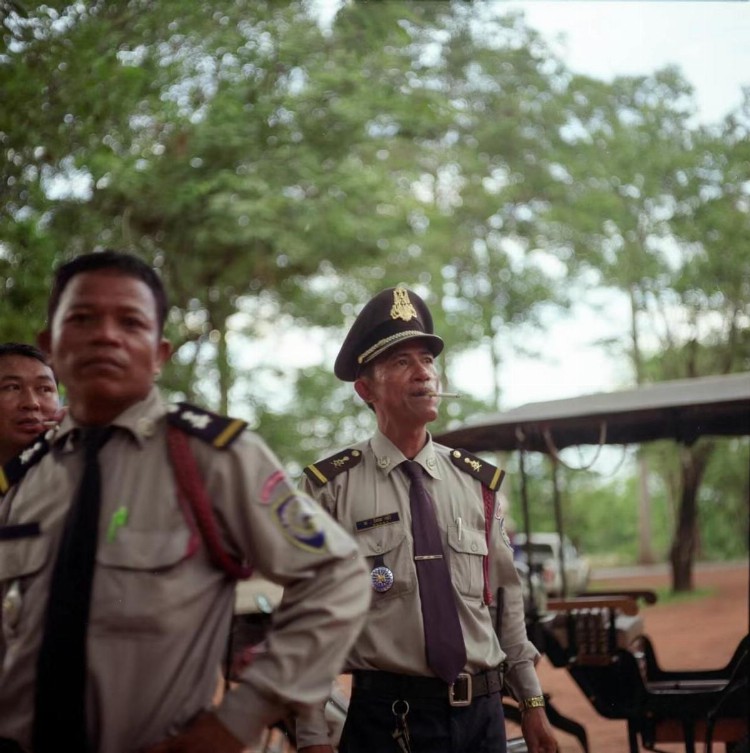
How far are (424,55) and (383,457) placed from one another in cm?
Result: 1970

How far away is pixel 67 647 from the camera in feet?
6.45

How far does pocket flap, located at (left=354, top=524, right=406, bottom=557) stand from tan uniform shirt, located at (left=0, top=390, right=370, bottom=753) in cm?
137

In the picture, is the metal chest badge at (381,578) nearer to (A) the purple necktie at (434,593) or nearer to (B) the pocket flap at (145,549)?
(A) the purple necktie at (434,593)

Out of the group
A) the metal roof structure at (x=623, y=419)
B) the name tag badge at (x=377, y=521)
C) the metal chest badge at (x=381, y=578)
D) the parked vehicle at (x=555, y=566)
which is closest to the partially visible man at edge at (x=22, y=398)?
the name tag badge at (x=377, y=521)

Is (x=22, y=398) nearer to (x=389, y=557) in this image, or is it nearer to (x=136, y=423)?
(x=389, y=557)

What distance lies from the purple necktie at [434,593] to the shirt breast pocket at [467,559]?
42mm

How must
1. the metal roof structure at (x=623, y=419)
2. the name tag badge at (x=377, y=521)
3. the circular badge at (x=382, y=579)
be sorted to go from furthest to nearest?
the metal roof structure at (x=623, y=419) < the name tag badge at (x=377, y=521) < the circular badge at (x=382, y=579)

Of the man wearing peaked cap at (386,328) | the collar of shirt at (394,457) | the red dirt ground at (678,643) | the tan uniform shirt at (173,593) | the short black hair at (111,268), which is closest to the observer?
the tan uniform shirt at (173,593)

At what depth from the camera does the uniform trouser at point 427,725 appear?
329 cm

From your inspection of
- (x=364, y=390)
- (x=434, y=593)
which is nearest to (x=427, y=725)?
(x=434, y=593)

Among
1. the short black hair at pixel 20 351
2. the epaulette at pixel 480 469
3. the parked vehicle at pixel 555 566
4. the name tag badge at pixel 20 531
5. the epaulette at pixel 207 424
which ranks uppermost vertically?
the short black hair at pixel 20 351

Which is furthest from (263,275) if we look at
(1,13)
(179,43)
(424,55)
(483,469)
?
(483,469)

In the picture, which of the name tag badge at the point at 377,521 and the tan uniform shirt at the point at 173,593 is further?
the name tag badge at the point at 377,521

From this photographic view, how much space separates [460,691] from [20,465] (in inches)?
63.3
